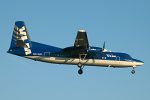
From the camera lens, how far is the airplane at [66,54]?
45.1 meters

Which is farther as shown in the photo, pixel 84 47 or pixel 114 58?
pixel 114 58

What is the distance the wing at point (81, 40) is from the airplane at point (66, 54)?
517 millimetres

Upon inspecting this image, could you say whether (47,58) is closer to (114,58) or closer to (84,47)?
(84,47)

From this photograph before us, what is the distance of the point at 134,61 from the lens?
47.3m

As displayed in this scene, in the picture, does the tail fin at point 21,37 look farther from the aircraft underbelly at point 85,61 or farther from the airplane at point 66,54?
the aircraft underbelly at point 85,61

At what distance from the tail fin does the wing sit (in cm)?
700

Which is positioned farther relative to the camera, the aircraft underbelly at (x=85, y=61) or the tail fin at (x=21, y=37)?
the aircraft underbelly at (x=85, y=61)

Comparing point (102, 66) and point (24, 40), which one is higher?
point (24, 40)

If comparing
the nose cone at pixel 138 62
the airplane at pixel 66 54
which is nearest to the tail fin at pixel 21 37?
the airplane at pixel 66 54

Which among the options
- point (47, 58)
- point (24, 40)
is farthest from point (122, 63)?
point (24, 40)

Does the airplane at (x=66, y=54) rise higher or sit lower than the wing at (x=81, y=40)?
lower

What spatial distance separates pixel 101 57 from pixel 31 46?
9576 mm

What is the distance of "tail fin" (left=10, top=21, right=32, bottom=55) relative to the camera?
4544 cm

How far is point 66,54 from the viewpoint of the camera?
4578cm
